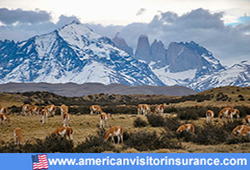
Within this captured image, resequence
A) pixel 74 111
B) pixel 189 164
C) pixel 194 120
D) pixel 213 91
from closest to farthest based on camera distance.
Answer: pixel 189 164 < pixel 194 120 < pixel 74 111 < pixel 213 91

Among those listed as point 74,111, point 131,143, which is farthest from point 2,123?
point 131,143

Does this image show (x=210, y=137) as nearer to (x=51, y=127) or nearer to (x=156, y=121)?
(x=156, y=121)

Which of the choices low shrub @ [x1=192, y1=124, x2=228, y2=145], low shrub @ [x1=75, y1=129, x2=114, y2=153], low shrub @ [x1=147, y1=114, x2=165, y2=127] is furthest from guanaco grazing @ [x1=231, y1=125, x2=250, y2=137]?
low shrub @ [x1=147, y1=114, x2=165, y2=127]

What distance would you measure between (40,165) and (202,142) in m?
9.62

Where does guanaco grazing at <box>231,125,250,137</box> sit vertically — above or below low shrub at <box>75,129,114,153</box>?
above

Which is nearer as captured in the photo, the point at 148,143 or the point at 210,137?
the point at 148,143

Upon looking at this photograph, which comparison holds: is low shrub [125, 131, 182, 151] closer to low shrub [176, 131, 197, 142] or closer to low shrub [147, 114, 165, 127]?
low shrub [176, 131, 197, 142]

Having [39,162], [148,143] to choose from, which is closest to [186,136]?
[148,143]

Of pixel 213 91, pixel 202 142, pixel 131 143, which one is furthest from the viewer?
pixel 213 91

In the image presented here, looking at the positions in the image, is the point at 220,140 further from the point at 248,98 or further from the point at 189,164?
the point at 248,98

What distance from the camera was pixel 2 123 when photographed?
26.6 meters

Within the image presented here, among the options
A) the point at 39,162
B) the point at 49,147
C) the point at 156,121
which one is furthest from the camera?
the point at 156,121

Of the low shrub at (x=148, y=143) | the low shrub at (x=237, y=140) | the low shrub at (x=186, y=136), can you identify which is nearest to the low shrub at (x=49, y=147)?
the low shrub at (x=148, y=143)

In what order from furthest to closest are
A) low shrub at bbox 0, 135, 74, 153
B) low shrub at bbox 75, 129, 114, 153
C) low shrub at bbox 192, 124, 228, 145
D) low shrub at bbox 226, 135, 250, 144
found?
low shrub at bbox 192, 124, 228, 145
low shrub at bbox 226, 135, 250, 144
low shrub at bbox 0, 135, 74, 153
low shrub at bbox 75, 129, 114, 153
